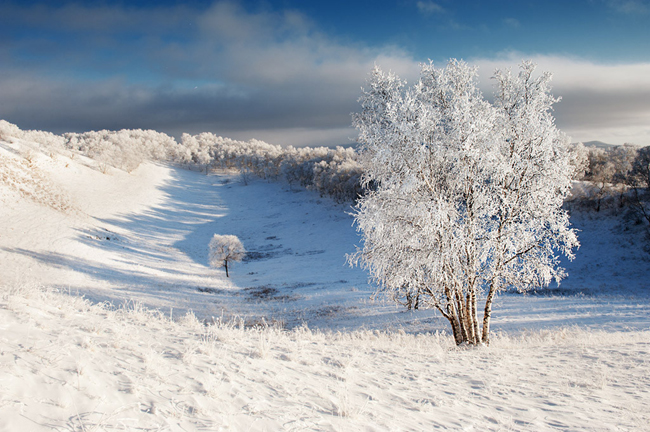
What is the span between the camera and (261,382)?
18.4 ft

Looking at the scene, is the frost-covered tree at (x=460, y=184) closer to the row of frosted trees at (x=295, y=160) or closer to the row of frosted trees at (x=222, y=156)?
the row of frosted trees at (x=295, y=160)

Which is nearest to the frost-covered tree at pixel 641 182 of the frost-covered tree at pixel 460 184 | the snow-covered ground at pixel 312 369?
the snow-covered ground at pixel 312 369

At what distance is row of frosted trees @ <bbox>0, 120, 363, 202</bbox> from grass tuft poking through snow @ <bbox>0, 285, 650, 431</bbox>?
39.6 meters

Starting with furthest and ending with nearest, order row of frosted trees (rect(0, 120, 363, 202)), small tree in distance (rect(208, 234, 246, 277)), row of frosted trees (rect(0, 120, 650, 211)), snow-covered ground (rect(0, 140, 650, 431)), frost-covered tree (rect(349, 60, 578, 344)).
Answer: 1. row of frosted trees (rect(0, 120, 363, 202))
2. row of frosted trees (rect(0, 120, 650, 211))
3. small tree in distance (rect(208, 234, 246, 277))
4. frost-covered tree (rect(349, 60, 578, 344))
5. snow-covered ground (rect(0, 140, 650, 431))

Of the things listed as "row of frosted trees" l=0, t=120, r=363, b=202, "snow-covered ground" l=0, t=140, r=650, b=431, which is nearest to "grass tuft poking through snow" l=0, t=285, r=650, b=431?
"snow-covered ground" l=0, t=140, r=650, b=431

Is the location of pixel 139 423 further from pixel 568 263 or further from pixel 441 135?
pixel 568 263

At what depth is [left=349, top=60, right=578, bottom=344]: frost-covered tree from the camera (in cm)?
1030

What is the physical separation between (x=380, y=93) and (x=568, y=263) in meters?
41.1

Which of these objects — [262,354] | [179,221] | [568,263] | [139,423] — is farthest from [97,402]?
[179,221]

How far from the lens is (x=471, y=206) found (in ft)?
36.9

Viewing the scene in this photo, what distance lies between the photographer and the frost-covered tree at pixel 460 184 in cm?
1030

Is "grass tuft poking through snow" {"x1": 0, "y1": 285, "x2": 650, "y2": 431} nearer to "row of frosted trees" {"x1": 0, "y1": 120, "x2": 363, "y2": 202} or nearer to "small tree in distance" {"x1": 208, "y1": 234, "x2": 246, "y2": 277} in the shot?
"small tree in distance" {"x1": 208, "y1": 234, "x2": 246, "y2": 277}

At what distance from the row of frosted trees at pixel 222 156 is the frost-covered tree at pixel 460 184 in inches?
1356

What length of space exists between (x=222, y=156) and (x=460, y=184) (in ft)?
478
